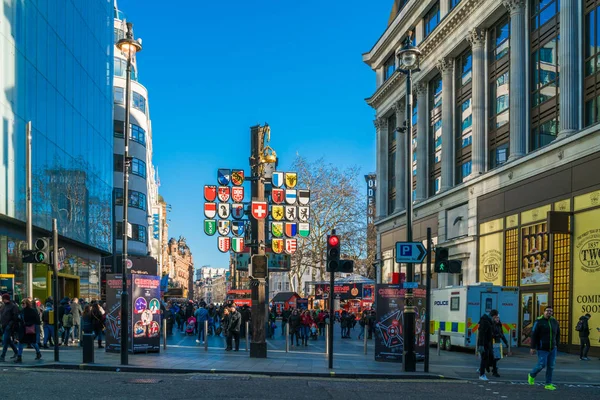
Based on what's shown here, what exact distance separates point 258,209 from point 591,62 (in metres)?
16.0

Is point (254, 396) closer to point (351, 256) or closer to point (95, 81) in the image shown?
point (95, 81)

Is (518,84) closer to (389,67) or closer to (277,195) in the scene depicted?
(277,195)

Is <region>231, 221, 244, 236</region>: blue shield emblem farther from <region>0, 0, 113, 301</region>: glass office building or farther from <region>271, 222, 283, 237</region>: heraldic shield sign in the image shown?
<region>0, 0, 113, 301</region>: glass office building

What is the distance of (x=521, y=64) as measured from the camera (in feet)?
111

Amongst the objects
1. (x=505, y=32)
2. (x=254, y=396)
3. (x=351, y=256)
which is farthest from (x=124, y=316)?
(x=351, y=256)

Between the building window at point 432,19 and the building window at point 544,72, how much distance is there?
13.0 meters

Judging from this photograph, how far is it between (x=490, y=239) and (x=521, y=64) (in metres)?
8.88

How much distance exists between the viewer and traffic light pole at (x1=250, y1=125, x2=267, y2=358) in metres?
20.3

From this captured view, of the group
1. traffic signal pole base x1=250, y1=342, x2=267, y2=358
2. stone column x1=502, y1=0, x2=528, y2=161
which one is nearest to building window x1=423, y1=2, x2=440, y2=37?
stone column x1=502, y1=0, x2=528, y2=161

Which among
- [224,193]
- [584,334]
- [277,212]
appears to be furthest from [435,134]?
[224,193]

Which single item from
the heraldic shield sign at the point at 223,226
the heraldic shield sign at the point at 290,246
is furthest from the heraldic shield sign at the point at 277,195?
the heraldic shield sign at the point at 290,246

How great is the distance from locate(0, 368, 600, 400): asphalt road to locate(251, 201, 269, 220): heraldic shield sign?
18.9 ft

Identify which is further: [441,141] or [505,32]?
[441,141]

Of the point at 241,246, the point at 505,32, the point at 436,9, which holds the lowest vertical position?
the point at 241,246
